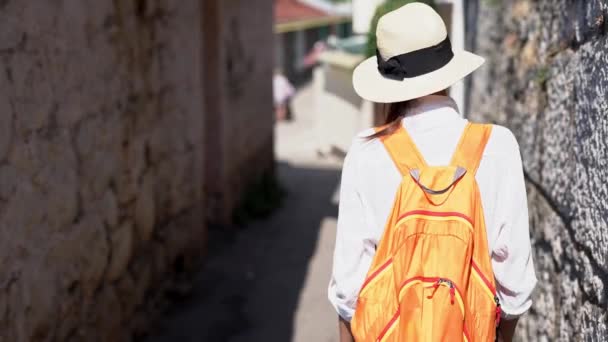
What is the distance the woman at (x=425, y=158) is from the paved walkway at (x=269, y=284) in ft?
6.11

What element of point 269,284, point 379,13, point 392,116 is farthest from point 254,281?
point 392,116

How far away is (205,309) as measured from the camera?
14.0ft

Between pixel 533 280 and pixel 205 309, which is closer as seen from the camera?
pixel 533 280

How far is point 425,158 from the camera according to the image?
1971 millimetres

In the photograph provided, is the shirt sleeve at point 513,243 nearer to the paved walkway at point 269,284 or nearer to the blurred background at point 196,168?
the blurred background at point 196,168

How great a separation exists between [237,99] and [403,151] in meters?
4.30

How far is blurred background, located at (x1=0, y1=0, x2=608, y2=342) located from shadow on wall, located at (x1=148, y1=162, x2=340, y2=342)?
0.05 ft

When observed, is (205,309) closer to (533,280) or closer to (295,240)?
(295,240)

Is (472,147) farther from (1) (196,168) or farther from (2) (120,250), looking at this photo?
(1) (196,168)

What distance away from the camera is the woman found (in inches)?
77.4

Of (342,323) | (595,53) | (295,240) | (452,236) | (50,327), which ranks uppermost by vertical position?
(595,53)

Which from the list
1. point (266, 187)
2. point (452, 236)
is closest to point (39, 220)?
point (452, 236)

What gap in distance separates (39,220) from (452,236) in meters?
1.53

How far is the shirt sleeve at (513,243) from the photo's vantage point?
6.44ft
